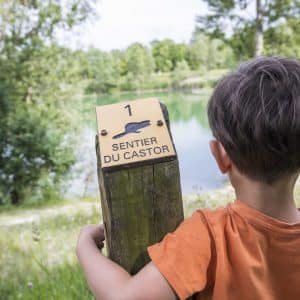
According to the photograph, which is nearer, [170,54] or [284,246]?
[284,246]

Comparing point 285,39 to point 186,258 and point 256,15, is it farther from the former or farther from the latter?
point 186,258

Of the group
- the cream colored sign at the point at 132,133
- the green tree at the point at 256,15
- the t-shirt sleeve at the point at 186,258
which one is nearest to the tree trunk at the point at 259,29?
the green tree at the point at 256,15

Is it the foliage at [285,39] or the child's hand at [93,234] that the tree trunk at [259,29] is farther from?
the child's hand at [93,234]

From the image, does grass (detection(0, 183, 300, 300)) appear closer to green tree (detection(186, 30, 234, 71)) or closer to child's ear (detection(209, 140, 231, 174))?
child's ear (detection(209, 140, 231, 174))

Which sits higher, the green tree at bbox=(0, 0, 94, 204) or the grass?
the green tree at bbox=(0, 0, 94, 204)

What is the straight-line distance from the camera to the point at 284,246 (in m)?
0.97

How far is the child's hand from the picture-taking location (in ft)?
3.65

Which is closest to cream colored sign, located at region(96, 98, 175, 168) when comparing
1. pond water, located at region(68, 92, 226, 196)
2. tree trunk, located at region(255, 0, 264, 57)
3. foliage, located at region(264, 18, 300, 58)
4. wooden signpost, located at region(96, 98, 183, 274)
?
wooden signpost, located at region(96, 98, 183, 274)

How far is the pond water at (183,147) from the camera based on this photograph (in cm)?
729

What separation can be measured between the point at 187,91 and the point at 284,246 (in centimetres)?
1161

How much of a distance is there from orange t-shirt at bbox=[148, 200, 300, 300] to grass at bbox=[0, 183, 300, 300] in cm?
186

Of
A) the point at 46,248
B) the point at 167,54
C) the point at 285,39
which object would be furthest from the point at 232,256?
the point at 167,54

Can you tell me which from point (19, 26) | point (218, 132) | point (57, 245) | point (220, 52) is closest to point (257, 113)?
point (218, 132)

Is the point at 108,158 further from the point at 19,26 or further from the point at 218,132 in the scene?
the point at 19,26
